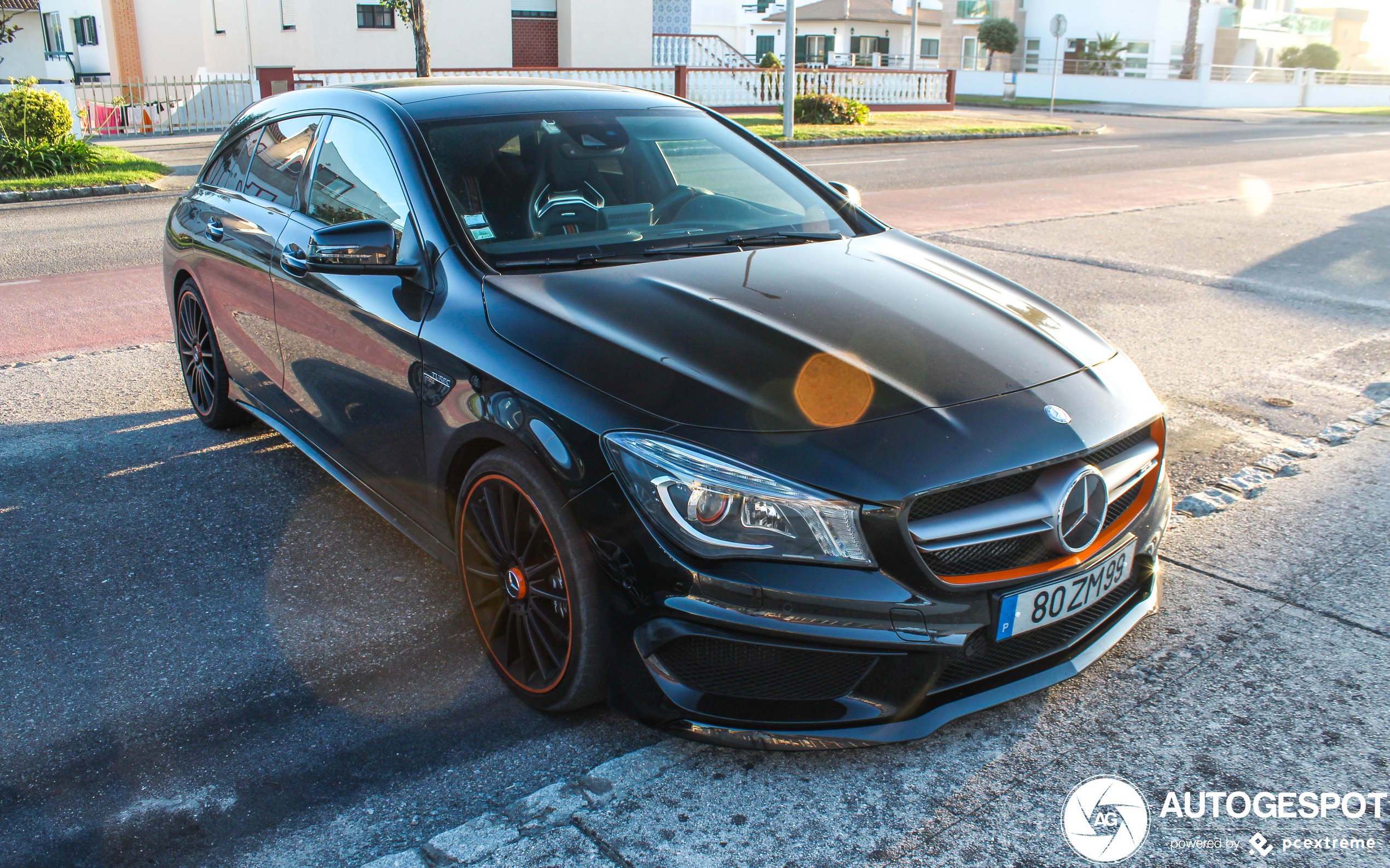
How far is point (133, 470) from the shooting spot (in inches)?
181

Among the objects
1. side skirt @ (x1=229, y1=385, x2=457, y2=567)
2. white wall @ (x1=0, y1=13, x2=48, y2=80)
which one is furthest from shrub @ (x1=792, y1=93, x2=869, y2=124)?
white wall @ (x1=0, y1=13, x2=48, y2=80)

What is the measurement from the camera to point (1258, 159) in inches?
775

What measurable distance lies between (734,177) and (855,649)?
7.49 ft

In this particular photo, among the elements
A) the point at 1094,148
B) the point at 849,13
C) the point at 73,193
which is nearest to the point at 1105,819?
the point at 73,193

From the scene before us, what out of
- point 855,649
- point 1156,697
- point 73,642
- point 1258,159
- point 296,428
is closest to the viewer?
point 855,649

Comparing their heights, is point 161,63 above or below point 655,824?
above

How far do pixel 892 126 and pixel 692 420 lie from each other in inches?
990

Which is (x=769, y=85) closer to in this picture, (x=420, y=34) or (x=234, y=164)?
(x=420, y=34)

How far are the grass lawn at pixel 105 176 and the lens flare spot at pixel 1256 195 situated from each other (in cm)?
1434

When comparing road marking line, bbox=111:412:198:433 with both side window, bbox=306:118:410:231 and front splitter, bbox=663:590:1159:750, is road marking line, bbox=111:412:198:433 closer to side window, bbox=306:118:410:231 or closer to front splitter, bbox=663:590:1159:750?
side window, bbox=306:118:410:231

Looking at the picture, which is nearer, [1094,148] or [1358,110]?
[1094,148]

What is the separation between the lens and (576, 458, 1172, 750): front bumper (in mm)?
2330

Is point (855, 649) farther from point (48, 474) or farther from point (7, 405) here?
point (7, 405)

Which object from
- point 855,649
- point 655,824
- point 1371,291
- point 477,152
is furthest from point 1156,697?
point 1371,291
